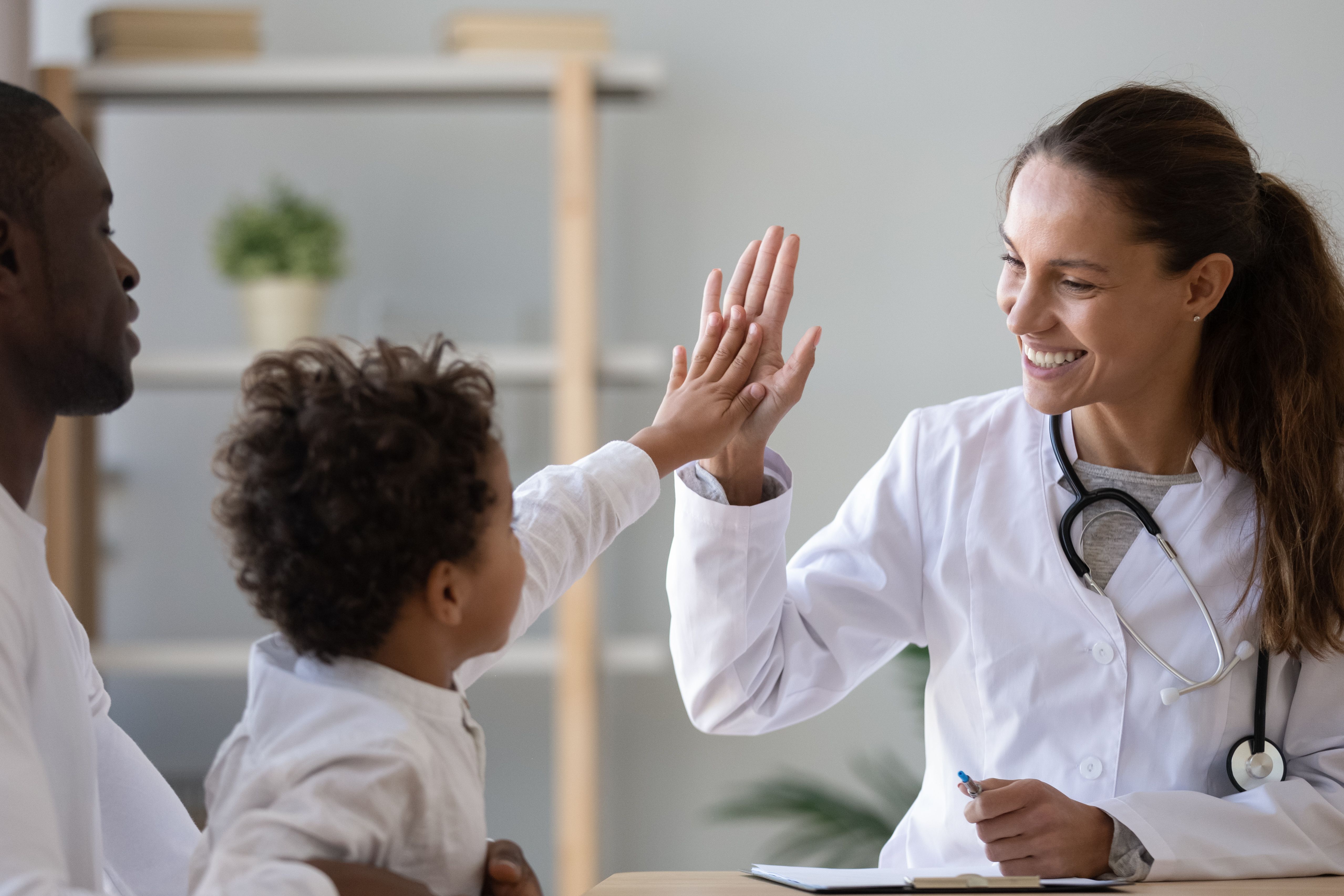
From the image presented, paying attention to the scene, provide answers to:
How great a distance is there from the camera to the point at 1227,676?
1259mm

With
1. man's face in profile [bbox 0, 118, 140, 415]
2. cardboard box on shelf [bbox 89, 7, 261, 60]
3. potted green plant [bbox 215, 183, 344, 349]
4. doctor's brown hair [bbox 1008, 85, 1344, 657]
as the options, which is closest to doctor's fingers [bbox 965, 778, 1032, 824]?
doctor's brown hair [bbox 1008, 85, 1344, 657]

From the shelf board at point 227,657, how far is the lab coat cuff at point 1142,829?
4.73 feet

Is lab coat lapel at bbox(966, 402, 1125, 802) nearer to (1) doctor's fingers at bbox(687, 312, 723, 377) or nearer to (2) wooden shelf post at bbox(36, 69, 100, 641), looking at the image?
(1) doctor's fingers at bbox(687, 312, 723, 377)

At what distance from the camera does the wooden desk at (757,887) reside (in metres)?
1.01

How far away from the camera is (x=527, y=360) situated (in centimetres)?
252

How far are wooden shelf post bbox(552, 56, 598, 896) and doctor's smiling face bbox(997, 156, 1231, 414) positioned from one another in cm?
127

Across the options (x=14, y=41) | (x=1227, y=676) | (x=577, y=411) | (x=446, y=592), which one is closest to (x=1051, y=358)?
(x=1227, y=676)

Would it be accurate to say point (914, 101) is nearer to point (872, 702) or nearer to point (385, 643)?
point (872, 702)

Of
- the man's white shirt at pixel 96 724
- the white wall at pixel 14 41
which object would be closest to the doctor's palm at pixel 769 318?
the man's white shirt at pixel 96 724

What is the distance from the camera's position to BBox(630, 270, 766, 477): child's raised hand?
4.03ft

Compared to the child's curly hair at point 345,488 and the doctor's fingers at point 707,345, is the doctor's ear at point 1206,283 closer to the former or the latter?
the doctor's fingers at point 707,345

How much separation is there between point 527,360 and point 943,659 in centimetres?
134

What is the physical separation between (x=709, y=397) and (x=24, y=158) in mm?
713

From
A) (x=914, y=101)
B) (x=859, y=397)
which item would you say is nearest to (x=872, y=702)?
(x=859, y=397)
